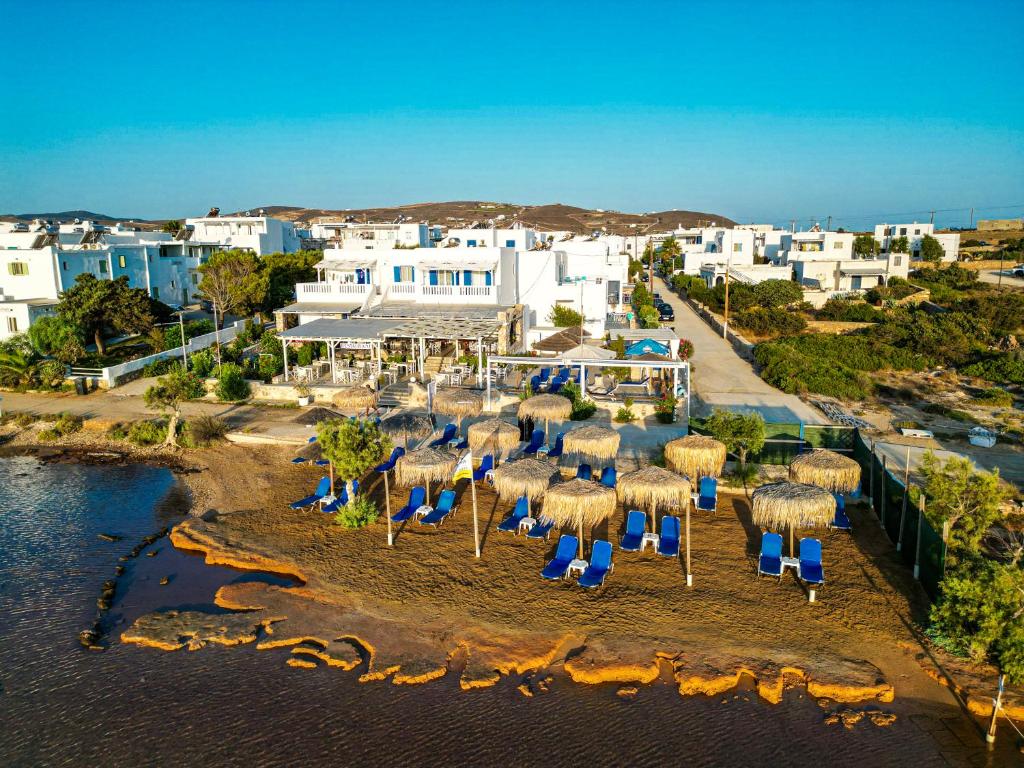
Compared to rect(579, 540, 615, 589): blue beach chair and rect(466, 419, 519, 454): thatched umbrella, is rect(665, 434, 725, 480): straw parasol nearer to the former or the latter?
rect(579, 540, 615, 589): blue beach chair

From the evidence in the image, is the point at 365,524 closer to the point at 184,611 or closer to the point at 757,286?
the point at 184,611

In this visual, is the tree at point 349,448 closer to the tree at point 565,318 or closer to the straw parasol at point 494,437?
the straw parasol at point 494,437

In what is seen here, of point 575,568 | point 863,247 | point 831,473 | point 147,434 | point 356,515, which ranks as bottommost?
point 575,568

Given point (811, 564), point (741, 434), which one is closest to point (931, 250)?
point (741, 434)

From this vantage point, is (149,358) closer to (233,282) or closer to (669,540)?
(233,282)

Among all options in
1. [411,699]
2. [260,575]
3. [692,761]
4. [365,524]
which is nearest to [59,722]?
[260,575]

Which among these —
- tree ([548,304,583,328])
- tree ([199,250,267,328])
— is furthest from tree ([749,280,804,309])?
tree ([199,250,267,328])
